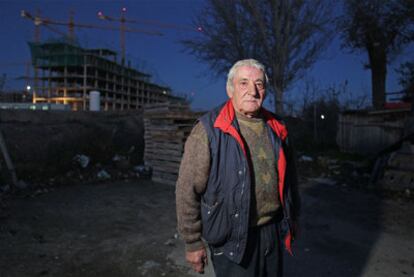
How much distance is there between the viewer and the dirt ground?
11.4ft

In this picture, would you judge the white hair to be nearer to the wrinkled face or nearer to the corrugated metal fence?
the wrinkled face

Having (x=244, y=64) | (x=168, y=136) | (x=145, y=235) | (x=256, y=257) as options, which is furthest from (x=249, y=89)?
(x=168, y=136)

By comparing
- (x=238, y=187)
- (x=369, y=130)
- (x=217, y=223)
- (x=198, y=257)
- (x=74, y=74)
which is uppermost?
(x=74, y=74)

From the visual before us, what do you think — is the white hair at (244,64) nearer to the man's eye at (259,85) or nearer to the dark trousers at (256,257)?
the man's eye at (259,85)

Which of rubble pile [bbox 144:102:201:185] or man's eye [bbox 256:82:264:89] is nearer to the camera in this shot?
man's eye [bbox 256:82:264:89]

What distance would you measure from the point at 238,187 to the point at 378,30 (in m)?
14.0

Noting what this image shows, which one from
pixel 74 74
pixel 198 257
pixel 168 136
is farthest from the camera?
pixel 74 74

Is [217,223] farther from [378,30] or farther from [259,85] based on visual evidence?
[378,30]

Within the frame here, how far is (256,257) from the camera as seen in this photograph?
1.86 metres

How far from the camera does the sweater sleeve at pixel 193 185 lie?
5.77 ft

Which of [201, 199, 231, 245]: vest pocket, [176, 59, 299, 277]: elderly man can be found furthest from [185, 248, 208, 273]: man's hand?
[201, 199, 231, 245]: vest pocket

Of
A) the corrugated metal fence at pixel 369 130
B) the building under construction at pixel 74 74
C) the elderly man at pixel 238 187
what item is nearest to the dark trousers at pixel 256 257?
the elderly man at pixel 238 187

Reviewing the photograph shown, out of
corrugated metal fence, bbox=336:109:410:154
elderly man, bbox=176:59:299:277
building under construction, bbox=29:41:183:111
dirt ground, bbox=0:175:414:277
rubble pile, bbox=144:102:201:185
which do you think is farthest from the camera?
building under construction, bbox=29:41:183:111

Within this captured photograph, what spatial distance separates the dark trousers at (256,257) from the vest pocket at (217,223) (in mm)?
122
